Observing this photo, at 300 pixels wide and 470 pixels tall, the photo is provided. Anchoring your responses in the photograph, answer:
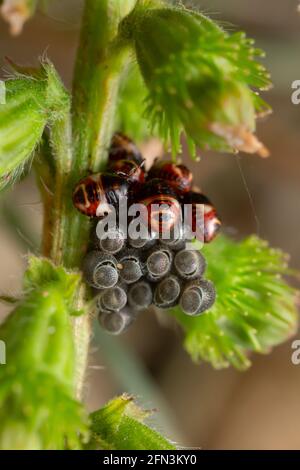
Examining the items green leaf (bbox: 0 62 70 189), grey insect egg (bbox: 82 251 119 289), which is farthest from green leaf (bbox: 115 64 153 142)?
grey insect egg (bbox: 82 251 119 289)

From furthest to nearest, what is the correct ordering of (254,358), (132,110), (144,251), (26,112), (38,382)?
(254,358) → (132,110) → (144,251) → (26,112) → (38,382)

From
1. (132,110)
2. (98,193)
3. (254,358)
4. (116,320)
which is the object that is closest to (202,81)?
(98,193)

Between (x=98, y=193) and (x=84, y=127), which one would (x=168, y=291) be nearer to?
(x=98, y=193)

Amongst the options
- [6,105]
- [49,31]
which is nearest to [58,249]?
[6,105]

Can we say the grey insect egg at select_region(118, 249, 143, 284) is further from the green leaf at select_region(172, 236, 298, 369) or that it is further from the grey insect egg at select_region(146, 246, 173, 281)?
the green leaf at select_region(172, 236, 298, 369)

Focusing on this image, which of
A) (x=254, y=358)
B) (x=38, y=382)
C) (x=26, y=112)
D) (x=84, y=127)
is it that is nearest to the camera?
(x=38, y=382)
